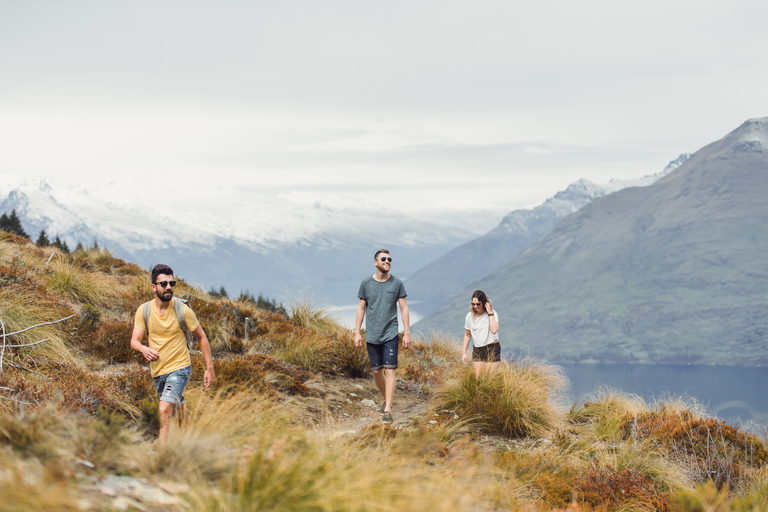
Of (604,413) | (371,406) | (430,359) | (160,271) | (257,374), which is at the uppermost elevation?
(160,271)

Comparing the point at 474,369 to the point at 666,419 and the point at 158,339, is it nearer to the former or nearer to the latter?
the point at 666,419

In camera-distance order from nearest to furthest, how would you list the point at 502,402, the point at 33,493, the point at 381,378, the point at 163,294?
1. the point at 33,493
2. the point at 163,294
3. the point at 502,402
4. the point at 381,378

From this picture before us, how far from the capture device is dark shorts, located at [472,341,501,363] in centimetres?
980

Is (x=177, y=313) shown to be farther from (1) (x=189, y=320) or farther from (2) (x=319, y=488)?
(2) (x=319, y=488)

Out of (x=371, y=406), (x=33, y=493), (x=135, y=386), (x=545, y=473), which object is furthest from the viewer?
(x=371, y=406)

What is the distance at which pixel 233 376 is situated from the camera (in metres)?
8.78

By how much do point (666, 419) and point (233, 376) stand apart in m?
6.33

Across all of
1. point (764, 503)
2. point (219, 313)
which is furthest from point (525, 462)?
point (219, 313)

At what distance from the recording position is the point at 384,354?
852 centimetres

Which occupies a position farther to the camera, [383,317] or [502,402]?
[502,402]

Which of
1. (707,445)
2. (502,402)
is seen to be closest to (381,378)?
(502,402)

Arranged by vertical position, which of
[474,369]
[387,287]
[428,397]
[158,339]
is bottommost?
[428,397]

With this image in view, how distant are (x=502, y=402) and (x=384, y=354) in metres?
1.86

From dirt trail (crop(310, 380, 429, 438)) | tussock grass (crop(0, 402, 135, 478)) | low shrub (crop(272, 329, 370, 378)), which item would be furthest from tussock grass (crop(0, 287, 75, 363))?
tussock grass (crop(0, 402, 135, 478))
